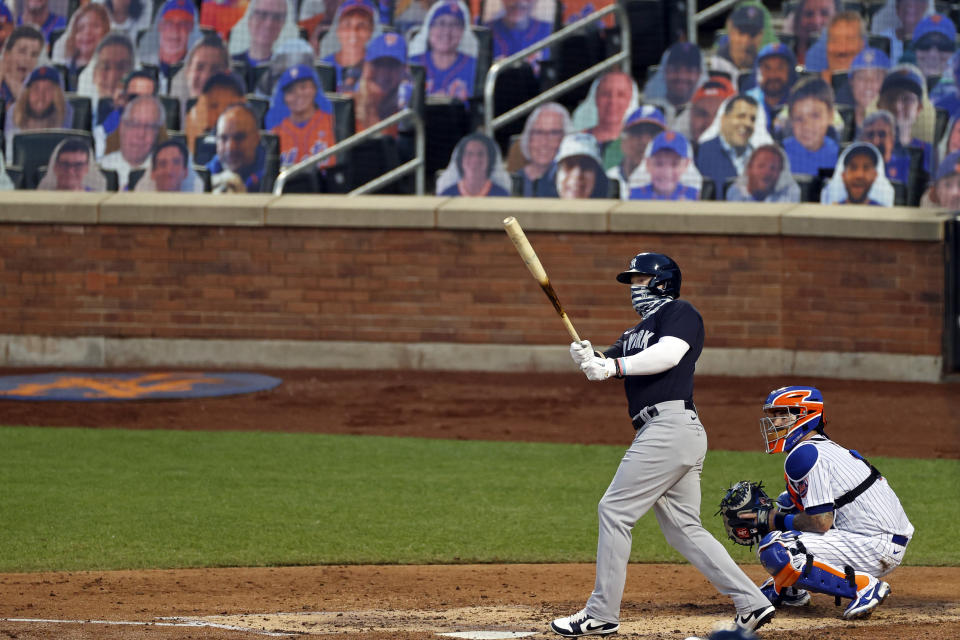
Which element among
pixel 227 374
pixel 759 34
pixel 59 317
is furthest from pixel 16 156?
pixel 759 34

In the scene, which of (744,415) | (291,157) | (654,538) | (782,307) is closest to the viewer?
(654,538)

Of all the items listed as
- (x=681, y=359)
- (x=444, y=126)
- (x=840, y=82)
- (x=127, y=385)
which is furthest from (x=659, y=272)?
(x=444, y=126)

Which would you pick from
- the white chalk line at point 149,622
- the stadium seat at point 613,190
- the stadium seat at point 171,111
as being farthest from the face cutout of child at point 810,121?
the white chalk line at point 149,622

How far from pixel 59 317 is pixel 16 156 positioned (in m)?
2.55

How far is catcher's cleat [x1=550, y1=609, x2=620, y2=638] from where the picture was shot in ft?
19.4

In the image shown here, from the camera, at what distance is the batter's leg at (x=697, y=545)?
5.94 meters

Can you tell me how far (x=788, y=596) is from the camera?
6.63 metres

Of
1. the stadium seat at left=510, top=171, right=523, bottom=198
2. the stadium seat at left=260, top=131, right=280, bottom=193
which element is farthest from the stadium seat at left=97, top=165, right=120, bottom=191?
the stadium seat at left=510, top=171, right=523, bottom=198

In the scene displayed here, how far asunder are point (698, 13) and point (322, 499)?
10696 millimetres

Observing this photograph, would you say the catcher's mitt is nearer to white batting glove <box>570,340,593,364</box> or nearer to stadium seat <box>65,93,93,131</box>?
white batting glove <box>570,340,593,364</box>

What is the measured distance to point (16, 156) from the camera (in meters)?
17.0

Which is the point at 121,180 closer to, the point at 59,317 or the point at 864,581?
the point at 59,317

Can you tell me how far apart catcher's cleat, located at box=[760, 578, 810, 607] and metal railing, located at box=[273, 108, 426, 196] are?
1027cm

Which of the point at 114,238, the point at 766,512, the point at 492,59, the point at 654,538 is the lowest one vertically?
the point at 654,538
